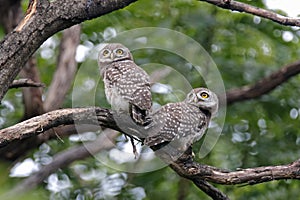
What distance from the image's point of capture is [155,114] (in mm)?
4027

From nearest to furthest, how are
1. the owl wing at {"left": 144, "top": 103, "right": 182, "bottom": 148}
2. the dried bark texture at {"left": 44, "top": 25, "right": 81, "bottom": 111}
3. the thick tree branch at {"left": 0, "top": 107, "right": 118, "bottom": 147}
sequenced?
1. the thick tree branch at {"left": 0, "top": 107, "right": 118, "bottom": 147}
2. the owl wing at {"left": 144, "top": 103, "right": 182, "bottom": 148}
3. the dried bark texture at {"left": 44, "top": 25, "right": 81, "bottom": 111}

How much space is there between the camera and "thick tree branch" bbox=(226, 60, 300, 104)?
5.87 m

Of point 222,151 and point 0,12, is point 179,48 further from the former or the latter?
point 0,12

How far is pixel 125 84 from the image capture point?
160 inches

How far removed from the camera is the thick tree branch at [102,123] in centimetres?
345

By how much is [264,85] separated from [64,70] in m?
2.02

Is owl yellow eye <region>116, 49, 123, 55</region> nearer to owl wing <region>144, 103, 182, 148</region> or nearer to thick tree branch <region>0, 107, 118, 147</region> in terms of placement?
owl wing <region>144, 103, 182, 148</region>

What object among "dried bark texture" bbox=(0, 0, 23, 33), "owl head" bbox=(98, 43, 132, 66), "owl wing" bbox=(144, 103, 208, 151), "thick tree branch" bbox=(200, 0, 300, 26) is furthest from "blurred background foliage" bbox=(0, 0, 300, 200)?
"thick tree branch" bbox=(200, 0, 300, 26)

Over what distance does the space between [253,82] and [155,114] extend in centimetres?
272

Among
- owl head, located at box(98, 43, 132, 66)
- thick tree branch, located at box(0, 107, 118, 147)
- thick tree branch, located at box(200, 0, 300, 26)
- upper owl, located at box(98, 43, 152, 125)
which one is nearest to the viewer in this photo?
thick tree branch, located at box(0, 107, 118, 147)

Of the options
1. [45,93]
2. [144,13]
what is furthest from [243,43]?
[45,93]

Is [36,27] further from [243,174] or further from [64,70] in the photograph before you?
[64,70]

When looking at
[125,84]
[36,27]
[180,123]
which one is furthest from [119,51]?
[36,27]

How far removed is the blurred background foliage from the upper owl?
1.31 meters
